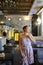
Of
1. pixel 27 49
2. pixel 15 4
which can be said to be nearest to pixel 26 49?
pixel 27 49

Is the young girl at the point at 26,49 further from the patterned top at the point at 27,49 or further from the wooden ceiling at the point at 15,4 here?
the wooden ceiling at the point at 15,4

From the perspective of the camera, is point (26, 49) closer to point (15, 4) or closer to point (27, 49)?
point (27, 49)

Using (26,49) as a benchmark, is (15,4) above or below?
above

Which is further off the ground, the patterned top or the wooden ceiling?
the wooden ceiling

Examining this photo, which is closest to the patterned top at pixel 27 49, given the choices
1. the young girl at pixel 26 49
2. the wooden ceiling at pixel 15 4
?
the young girl at pixel 26 49

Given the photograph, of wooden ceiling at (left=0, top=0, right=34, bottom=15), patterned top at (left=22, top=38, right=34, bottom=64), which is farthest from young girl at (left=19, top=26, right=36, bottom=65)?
wooden ceiling at (left=0, top=0, right=34, bottom=15)

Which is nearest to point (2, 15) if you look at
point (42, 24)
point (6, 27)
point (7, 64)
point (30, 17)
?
point (6, 27)

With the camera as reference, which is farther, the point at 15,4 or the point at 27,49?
the point at 15,4

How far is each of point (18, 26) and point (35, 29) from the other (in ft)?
4.74

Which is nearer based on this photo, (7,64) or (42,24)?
(7,64)

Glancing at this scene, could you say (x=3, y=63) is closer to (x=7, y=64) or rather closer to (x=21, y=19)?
(x=7, y=64)

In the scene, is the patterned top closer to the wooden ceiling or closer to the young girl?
the young girl

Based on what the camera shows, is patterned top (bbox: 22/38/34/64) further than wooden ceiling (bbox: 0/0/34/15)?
No

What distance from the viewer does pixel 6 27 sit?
14500mm
